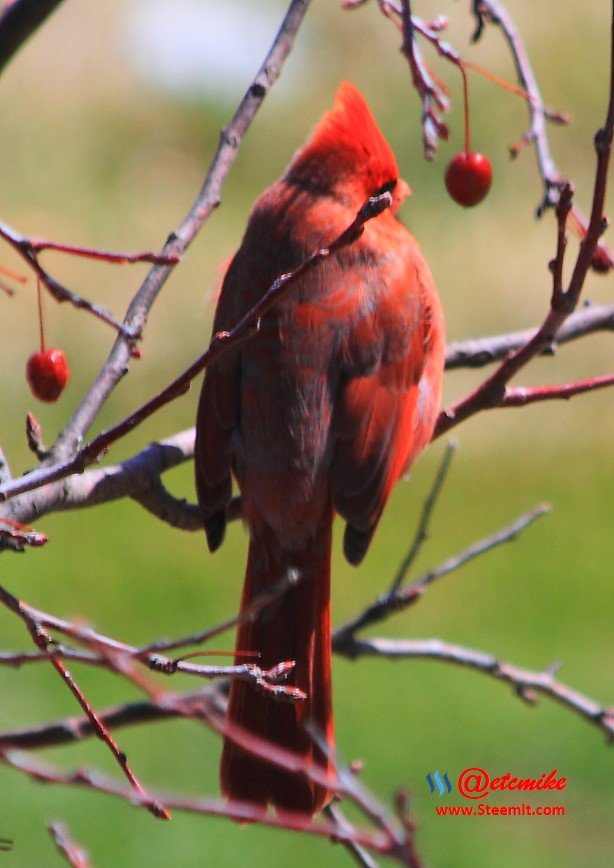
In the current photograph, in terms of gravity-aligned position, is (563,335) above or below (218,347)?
below

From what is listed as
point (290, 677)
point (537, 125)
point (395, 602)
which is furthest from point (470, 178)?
point (290, 677)

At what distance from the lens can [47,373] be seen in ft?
8.46

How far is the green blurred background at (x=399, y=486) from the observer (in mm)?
5469

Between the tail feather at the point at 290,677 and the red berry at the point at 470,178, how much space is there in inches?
32.8

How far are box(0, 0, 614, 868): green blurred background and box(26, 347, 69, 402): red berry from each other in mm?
1226

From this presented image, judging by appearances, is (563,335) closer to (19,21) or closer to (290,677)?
(290,677)

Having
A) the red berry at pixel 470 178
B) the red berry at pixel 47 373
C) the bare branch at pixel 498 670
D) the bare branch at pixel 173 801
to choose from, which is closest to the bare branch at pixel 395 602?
the bare branch at pixel 498 670

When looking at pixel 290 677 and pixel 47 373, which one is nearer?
pixel 47 373

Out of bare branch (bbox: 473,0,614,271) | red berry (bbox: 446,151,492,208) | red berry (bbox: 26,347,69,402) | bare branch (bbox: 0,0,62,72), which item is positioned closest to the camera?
bare branch (bbox: 0,0,62,72)

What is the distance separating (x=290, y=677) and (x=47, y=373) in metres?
0.95

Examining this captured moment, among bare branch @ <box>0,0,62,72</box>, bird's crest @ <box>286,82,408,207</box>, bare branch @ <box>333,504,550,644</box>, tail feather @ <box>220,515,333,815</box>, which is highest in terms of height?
bare branch @ <box>0,0,62,72</box>

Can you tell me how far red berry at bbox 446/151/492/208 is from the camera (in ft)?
10.1

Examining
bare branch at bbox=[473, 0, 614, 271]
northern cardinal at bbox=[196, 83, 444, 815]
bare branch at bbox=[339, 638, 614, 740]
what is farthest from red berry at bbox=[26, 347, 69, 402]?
bare branch at bbox=[473, 0, 614, 271]

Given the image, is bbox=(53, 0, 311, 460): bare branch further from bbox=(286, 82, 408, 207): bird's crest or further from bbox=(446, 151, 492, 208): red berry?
bbox=(286, 82, 408, 207): bird's crest
